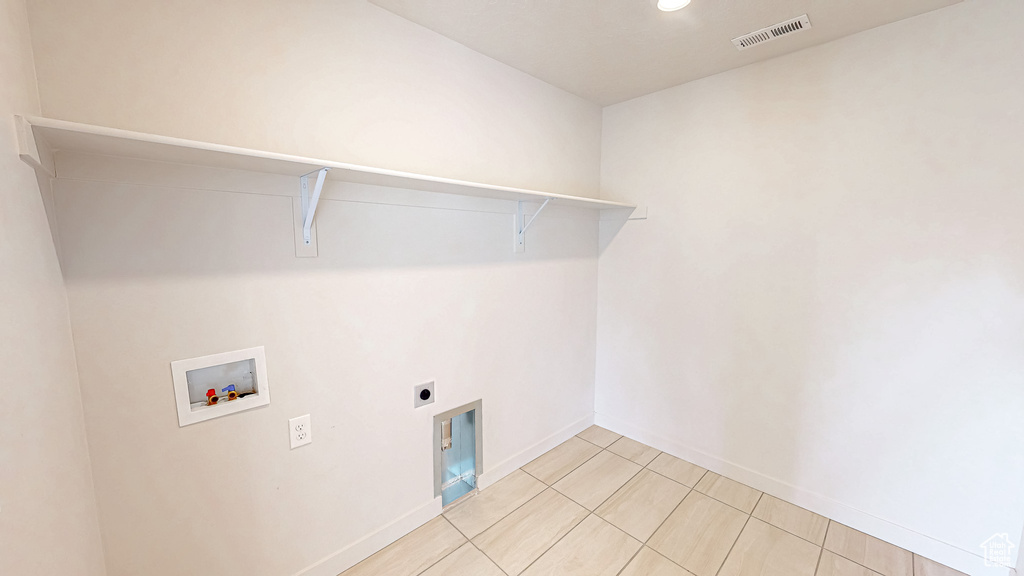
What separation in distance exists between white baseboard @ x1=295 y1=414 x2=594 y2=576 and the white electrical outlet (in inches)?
21.7

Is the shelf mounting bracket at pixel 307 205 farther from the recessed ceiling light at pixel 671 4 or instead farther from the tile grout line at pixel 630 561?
the tile grout line at pixel 630 561

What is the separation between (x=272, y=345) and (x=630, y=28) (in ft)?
6.65

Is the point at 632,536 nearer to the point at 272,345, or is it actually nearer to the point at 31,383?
the point at 272,345

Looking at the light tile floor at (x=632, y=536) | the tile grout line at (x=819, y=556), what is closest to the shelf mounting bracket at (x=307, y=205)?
the light tile floor at (x=632, y=536)

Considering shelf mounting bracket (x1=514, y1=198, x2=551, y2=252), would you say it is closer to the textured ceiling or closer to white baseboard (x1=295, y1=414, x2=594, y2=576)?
the textured ceiling

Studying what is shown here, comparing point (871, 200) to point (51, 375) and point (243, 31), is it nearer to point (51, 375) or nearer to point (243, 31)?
point (243, 31)

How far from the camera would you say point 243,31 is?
131 cm

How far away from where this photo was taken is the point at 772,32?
1773 millimetres

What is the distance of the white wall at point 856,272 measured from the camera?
1.59 metres

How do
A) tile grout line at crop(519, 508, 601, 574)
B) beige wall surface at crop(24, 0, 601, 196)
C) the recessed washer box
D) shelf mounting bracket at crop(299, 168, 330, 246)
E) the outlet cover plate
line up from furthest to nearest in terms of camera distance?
the outlet cover plate → tile grout line at crop(519, 508, 601, 574) → shelf mounting bracket at crop(299, 168, 330, 246) → the recessed washer box → beige wall surface at crop(24, 0, 601, 196)

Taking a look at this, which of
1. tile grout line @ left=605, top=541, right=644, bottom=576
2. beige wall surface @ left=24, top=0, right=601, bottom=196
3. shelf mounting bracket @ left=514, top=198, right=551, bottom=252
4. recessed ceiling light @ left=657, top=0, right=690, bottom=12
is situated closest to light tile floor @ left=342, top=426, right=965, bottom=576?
tile grout line @ left=605, top=541, right=644, bottom=576

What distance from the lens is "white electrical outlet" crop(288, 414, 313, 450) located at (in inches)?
59.8

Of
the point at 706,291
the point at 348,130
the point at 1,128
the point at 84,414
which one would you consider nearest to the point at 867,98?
the point at 706,291

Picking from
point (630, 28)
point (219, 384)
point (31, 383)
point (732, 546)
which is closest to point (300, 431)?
point (219, 384)
